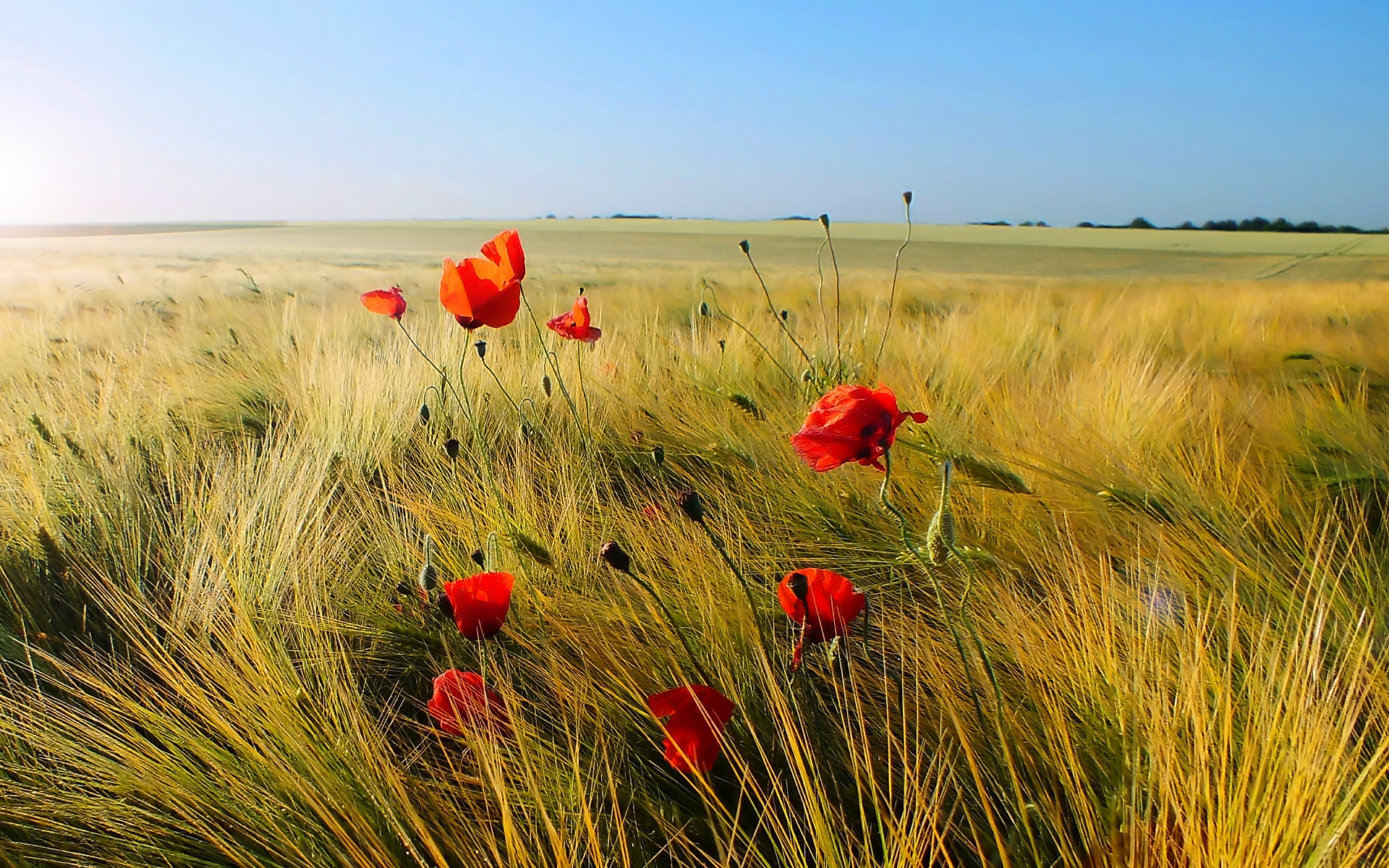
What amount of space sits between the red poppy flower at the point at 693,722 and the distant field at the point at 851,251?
351 inches

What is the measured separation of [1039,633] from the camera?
0.72 m

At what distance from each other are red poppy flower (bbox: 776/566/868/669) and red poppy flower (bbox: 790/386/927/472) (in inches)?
4.2

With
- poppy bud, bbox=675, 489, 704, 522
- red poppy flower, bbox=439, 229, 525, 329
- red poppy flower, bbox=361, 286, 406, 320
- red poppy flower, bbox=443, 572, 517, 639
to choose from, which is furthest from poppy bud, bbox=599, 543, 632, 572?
red poppy flower, bbox=361, 286, 406, 320

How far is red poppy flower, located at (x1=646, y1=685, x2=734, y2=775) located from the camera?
0.63 m

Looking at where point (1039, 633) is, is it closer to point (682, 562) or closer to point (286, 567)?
point (682, 562)

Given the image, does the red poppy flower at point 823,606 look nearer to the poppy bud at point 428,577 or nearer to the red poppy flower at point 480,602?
the red poppy flower at point 480,602

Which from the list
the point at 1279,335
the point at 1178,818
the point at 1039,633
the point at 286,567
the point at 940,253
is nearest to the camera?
the point at 1178,818

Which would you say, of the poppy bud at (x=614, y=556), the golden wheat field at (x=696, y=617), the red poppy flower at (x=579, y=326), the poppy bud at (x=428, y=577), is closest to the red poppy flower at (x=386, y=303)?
the golden wheat field at (x=696, y=617)

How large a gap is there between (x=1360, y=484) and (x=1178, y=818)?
3.45 ft

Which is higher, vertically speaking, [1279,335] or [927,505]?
[1279,335]

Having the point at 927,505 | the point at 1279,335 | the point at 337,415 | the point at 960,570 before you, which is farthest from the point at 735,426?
the point at 1279,335

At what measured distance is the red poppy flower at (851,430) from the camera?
707 millimetres

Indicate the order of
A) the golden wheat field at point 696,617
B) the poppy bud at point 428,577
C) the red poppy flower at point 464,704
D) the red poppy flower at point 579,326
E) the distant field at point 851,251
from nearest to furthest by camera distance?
1. the golden wheat field at point 696,617
2. the red poppy flower at point 464,704
3. the poppy bud at point 428,577
4. the red poppy flower at point 579,326
5. the distant field at point 851,251

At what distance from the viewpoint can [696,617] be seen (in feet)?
2.90
